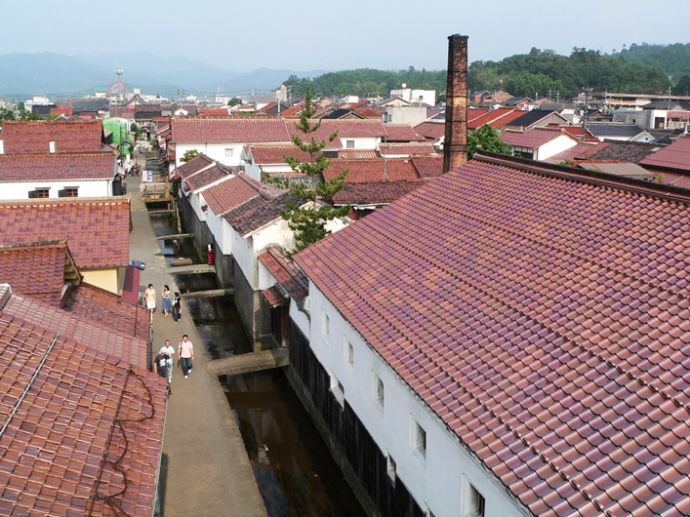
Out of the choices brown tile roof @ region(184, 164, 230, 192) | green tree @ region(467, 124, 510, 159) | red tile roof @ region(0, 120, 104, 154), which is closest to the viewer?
brown tile roof @ region(184, 164, 230, 192)

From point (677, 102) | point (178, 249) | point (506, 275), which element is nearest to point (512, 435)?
point (506, 275)

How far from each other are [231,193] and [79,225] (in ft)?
40.3

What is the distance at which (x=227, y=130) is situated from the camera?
57.3m

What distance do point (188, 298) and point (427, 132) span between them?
50.7m

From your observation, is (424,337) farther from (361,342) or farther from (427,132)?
(427,132)

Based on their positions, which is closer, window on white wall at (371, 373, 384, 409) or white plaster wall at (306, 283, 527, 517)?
white plaster wall at (306, 283, 527, 517)

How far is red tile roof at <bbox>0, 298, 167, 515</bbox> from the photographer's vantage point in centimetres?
701

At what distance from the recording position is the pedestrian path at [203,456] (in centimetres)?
1458

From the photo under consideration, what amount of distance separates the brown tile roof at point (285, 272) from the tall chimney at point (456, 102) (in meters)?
6.59

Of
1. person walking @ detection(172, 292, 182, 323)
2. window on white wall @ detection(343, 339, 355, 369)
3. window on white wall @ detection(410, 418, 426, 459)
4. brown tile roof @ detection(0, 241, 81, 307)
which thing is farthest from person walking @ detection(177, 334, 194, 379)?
window on white wall @ detection(410, 418, 426, 459)

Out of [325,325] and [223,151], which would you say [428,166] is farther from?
[325,325]

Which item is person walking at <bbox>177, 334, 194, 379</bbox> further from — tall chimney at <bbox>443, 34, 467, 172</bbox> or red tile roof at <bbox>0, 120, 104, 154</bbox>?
red tile roof at <bbox>0, 120, 104, 154</bbox>

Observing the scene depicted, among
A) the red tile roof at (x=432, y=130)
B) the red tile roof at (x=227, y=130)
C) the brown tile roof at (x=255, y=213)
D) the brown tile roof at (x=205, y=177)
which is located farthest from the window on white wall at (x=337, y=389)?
the red tile roof at (x=432, y=130)

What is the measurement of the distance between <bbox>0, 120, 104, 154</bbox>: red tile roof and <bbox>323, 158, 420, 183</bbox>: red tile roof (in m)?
14.0
